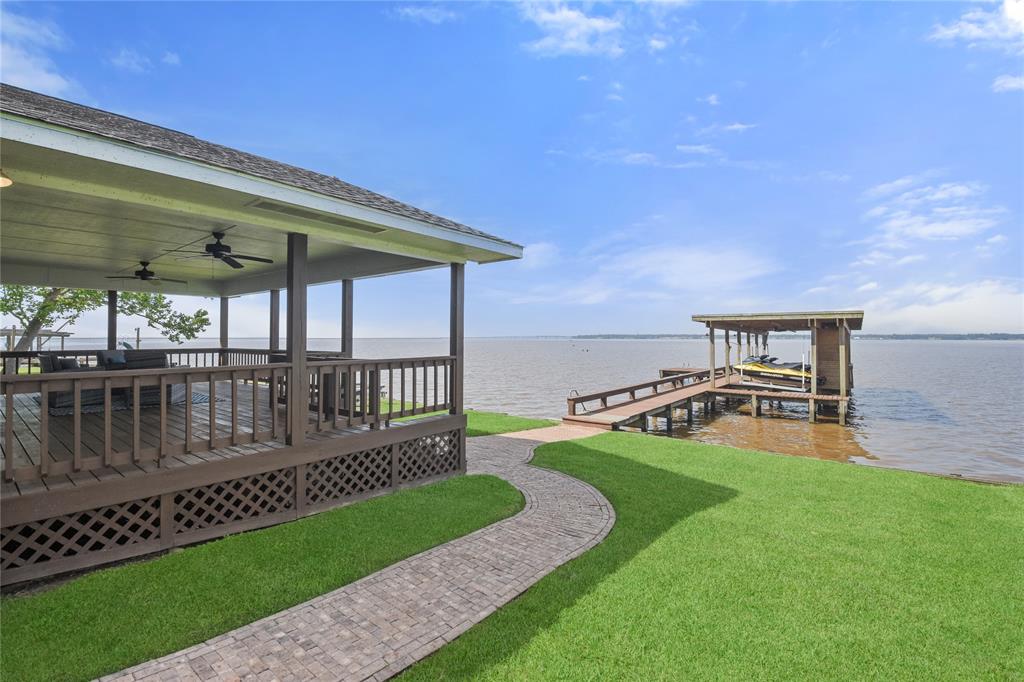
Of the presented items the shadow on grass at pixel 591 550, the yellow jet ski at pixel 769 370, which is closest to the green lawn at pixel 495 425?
the shadow on grass at pixel 591 550

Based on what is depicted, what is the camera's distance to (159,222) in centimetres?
577

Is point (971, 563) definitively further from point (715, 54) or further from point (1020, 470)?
point (715, 54)

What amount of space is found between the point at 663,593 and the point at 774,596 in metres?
0.85

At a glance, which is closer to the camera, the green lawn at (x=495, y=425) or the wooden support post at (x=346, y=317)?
the wooden support post at (x=346, y=317)

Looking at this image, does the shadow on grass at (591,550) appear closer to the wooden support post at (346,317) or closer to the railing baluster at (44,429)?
the railing baluster at (44,429)

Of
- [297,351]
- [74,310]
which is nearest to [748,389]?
[297,351]

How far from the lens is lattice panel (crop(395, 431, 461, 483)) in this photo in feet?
20.5

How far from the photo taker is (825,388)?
19.2m

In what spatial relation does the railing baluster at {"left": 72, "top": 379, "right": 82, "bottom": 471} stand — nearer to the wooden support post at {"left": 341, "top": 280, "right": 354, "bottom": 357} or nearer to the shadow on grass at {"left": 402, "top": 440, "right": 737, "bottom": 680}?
the shadow on grass at {"left": 402, "top": 440, "right": 737, "bottom": 680}

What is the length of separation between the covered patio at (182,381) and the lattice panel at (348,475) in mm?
20

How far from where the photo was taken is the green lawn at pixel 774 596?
2.73 meters

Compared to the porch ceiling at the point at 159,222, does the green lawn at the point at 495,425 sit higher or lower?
lower

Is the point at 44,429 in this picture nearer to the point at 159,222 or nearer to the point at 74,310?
the point at 159,222

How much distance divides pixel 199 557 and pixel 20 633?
117cm
